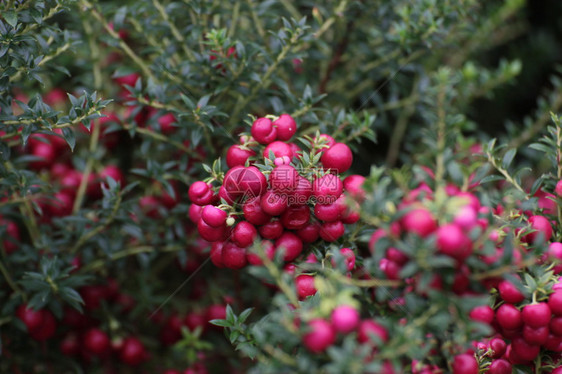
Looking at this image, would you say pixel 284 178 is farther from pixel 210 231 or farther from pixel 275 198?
pixel 210 231

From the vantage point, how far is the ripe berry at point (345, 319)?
70 centimetres

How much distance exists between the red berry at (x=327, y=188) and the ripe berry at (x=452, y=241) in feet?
0.99

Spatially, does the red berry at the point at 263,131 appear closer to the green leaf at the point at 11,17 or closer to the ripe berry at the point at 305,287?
the ripe berry at the point at 305,287

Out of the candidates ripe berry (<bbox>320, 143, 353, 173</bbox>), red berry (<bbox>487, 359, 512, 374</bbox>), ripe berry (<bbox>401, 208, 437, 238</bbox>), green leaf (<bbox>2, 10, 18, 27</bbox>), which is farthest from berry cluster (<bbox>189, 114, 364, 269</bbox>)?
green leaf (<bbox>2, 10, 18, 27</bbox>)

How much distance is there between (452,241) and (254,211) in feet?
1.45

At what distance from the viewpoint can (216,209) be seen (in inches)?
39.3

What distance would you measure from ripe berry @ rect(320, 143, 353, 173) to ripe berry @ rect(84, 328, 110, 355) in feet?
3.26

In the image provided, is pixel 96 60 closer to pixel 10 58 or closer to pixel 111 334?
pixel 10 58

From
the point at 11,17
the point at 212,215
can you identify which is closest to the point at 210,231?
the point at 212,215

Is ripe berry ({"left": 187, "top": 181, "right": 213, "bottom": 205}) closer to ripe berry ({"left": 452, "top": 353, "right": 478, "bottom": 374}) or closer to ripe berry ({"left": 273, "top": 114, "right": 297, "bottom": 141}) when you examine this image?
ripe berry ({"left": 273, "top": 114, "right": 297, "bottom": 141})

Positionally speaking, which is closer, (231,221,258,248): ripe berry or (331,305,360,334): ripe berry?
(331,305,360,334): ripe berry

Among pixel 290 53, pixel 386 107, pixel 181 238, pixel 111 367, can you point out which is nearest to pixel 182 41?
pixel 290 53

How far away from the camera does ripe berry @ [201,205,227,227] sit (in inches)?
39.2

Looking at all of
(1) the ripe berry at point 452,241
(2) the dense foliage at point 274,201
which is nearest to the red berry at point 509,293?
(2) the dense foliage at point 274,201
